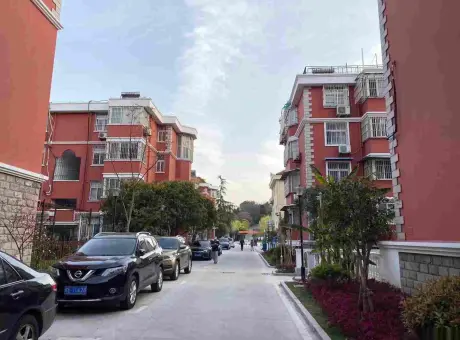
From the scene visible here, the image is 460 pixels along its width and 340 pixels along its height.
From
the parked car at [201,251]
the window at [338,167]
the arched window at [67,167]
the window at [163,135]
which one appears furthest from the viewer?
the window at [163,135]

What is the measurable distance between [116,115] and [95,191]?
21.2 feet

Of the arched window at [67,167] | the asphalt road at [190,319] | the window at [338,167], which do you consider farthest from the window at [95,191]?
the asphalt road at [190,319]

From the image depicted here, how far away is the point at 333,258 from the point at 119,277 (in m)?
7.12

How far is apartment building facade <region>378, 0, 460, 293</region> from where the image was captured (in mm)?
6715

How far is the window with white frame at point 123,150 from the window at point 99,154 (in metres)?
1.91

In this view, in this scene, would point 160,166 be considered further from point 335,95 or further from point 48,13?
point 48,13

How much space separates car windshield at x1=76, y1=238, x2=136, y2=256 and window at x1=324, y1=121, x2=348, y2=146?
63.1 feet

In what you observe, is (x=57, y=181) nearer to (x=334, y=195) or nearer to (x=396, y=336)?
(x=334, y=195)

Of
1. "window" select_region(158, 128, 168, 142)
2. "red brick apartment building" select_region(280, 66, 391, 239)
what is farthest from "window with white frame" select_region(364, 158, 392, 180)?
"window" select_region(158, 128, 168, 142)

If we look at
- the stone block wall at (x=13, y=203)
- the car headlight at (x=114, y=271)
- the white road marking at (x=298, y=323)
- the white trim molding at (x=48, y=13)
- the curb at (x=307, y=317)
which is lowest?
the white road marking at (x=298, y=323)

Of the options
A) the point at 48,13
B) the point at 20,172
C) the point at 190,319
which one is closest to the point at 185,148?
the point at 48,13

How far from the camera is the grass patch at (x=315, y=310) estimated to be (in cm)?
638

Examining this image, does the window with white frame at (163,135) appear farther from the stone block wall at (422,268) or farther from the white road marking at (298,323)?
the stone block wall at (422,268)

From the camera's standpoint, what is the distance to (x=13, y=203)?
1154 cm
